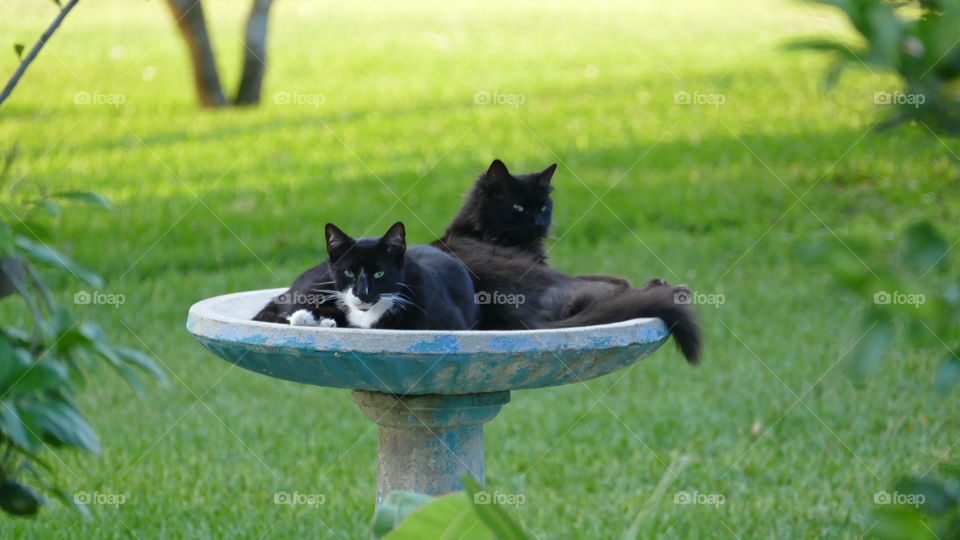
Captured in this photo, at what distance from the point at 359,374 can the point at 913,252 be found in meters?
2.11

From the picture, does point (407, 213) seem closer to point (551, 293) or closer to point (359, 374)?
point (551, 293)

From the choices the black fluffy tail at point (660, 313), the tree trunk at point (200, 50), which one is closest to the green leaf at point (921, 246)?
the black fluffy tail at point (660, 313)

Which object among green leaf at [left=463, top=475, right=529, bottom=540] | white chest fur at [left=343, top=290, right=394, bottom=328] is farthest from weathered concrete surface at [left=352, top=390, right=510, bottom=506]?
green leaf at [left=463, top=475, right=529, bottom=540]

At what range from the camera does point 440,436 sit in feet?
11.9

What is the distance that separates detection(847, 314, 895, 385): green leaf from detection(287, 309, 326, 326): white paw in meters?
2.41

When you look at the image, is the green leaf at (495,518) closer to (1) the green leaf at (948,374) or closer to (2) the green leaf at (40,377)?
(1) the green leaf at (948,374)

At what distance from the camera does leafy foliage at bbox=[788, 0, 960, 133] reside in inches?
42.2

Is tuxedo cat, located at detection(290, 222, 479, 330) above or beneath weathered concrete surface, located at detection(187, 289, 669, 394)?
above

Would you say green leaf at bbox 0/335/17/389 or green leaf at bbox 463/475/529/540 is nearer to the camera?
green leaf at bbox 463/475/529/540

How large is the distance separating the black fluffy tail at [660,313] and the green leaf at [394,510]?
172cm

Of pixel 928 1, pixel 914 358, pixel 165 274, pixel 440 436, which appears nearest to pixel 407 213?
pixel 165 274

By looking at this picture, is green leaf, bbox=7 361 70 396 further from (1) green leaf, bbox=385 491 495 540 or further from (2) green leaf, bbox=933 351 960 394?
(2) green leaf, bbox=933 351 960 394

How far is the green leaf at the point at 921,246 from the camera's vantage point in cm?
112

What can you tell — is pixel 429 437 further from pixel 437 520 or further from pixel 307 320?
pixel 437 520
